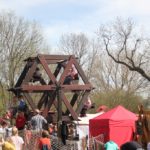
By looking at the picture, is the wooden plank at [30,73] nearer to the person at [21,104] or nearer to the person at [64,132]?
the person at [21,104]

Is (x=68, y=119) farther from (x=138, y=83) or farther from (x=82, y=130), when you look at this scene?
(x=138, y=83)

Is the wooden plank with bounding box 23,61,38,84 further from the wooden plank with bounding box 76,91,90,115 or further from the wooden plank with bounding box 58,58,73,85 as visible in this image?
the wooden plank with bounding box 76,91,90,115

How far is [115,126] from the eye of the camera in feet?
71.4

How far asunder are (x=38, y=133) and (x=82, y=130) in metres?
4.48

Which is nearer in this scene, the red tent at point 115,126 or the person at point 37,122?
the person at point 37,122

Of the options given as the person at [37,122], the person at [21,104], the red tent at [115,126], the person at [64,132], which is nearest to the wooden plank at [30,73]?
the person at [21,104]

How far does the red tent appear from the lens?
2169cm

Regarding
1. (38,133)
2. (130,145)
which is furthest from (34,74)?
(130,145)

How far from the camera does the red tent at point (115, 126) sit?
21.7m

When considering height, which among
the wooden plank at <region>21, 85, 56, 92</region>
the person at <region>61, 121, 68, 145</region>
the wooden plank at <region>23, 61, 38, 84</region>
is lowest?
the person at <region>61, 121, 68, 145</region>

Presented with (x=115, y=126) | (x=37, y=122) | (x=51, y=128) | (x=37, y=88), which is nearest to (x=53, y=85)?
(x=37, y=88)

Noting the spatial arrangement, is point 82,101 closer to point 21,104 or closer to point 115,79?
point 21,104

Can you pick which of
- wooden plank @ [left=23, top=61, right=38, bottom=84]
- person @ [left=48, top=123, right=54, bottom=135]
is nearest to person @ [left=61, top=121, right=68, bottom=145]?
person @ [left=48, top=123, right=54, bottom=135]

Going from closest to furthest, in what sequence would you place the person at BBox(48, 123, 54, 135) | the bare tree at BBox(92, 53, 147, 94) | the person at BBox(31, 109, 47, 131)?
1. the person at BBox(31, 109, 47, 131)
2. the person at BBox(48, 123, 54, 135)
3. the bare tree at BBox(92, 53, 147, 94)
